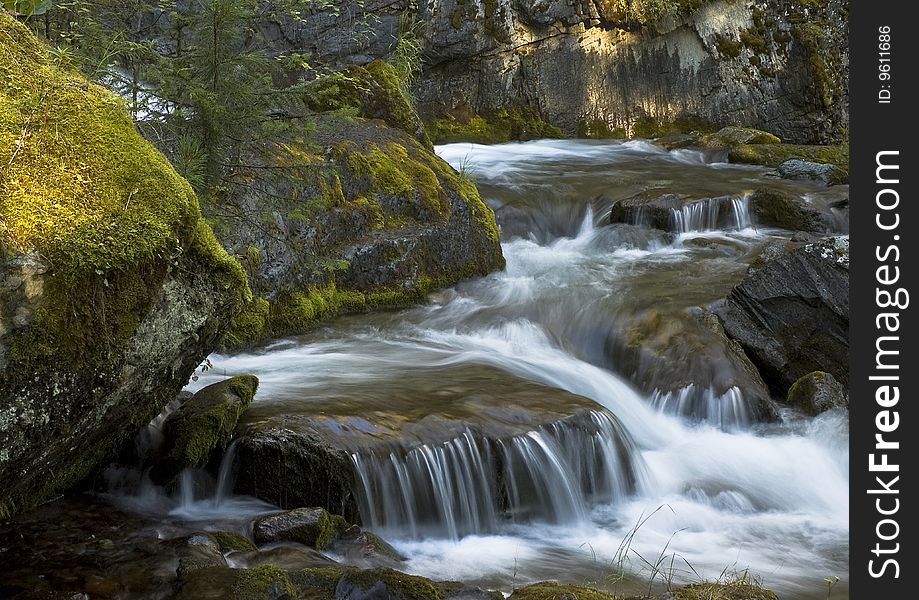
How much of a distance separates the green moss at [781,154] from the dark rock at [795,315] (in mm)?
6692

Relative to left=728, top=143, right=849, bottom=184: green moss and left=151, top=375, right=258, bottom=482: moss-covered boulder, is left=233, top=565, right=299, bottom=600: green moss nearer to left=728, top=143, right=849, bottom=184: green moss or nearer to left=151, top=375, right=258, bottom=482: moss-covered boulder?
left=151, top=375, right=258, bottom=482: moss-covered boulder

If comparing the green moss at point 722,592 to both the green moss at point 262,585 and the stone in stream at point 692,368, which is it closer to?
the green moss at point 262,585

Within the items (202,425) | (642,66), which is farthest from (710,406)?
(642,66)

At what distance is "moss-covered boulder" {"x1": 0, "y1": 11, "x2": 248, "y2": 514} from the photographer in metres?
3.10

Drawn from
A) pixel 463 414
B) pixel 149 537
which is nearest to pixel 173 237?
pixel 149 537

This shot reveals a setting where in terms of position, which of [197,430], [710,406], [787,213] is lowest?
[710,406]

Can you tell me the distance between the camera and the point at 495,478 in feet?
18.5

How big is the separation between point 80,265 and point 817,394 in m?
6.27

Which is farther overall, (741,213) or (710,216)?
(741,213)

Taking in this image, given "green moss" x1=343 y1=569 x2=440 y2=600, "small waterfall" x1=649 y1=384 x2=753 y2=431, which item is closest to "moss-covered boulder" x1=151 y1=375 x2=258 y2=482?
"green moss" x1=343 y1=569 x2=440 y2=600

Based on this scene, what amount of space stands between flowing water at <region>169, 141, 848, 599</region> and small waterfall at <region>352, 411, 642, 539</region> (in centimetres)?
1

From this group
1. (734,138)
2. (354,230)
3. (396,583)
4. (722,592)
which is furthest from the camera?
(734,138)

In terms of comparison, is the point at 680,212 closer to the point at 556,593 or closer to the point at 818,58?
the point at 556,593

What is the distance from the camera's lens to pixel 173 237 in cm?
354
